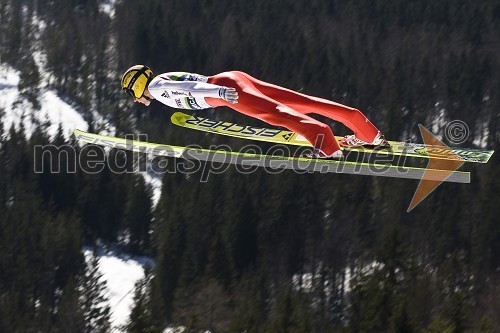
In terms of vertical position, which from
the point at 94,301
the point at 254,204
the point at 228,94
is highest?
the point at 254,204

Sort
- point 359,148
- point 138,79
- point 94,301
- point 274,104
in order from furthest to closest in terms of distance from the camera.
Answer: point 94,301 < point 138,79 < point 359,148 < point 274,104

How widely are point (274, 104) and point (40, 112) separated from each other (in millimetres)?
78639

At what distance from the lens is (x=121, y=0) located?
118562 millimetres

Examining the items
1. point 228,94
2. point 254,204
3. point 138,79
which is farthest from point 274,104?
point 254,204

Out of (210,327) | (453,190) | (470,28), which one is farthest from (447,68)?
(210,327)

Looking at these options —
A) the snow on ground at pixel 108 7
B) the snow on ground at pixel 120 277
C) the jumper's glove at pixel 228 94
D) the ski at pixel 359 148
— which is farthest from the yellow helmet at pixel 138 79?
the snow on ground at pixel 108 7

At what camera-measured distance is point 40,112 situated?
298ft

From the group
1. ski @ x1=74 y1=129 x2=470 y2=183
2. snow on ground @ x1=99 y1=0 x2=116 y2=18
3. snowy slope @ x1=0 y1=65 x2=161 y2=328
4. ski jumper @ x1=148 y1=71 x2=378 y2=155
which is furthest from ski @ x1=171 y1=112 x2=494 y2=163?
snow on ground @ x1=99 y1=0 x2=116 y2=18

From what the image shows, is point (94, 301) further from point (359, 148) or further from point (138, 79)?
point (359, 148)

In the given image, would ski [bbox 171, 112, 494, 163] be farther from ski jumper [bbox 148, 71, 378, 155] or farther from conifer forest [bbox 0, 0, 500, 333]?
conifer forest [bbox 0, 0, 500, 333]

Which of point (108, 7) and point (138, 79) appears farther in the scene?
point (108, 7)

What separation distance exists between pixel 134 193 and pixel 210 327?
20.7 meters

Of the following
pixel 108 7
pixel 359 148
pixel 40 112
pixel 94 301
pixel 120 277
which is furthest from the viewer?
pixel 108 7

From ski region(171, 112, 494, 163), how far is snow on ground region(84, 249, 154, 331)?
39.0 meters
